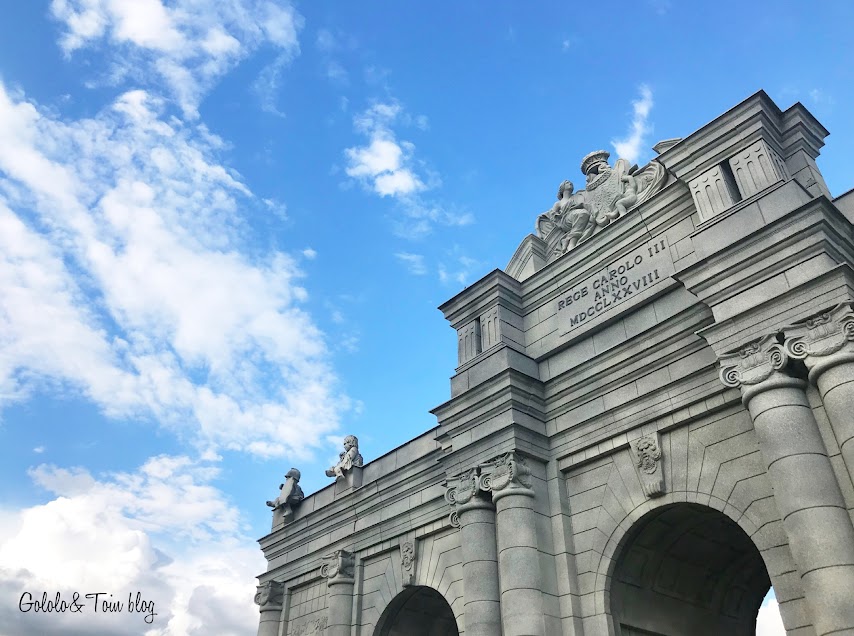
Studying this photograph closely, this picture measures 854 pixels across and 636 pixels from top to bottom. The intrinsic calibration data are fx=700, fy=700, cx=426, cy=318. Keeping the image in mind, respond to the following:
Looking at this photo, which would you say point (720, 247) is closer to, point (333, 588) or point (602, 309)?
point (602, 309)

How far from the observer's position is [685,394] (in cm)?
1377

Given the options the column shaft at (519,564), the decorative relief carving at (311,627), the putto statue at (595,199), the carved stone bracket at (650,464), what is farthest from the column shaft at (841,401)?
the decorative relief carving at (311,627)

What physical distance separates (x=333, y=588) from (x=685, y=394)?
12.6m

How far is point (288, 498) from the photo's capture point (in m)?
26.1

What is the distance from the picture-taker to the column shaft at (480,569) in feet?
47.8

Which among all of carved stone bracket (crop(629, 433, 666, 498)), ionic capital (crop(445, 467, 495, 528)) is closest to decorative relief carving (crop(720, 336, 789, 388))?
carved stone bracket (crop(629, 433, 666, 498))

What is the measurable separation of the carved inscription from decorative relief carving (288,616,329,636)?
1199 centimetres

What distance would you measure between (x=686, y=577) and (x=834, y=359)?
681 centimetres

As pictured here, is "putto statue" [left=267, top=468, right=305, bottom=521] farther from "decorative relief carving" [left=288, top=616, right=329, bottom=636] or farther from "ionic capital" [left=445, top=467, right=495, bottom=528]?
"ionic capital" [left=445, top=467, right=495, bottom=528]

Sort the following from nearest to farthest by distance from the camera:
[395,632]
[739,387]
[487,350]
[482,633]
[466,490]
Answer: [739,387] < [482,633] < [466,490] < [487,350] < [395,632]

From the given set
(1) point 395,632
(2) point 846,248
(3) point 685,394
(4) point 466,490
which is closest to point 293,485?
(1) point 395,632

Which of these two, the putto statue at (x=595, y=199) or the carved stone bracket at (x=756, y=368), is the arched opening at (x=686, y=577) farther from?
the putto statue at (x=595, y=199)

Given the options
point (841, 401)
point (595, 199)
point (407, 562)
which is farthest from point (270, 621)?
point (841, 401)

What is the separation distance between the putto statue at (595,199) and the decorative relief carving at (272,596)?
48.9ft
